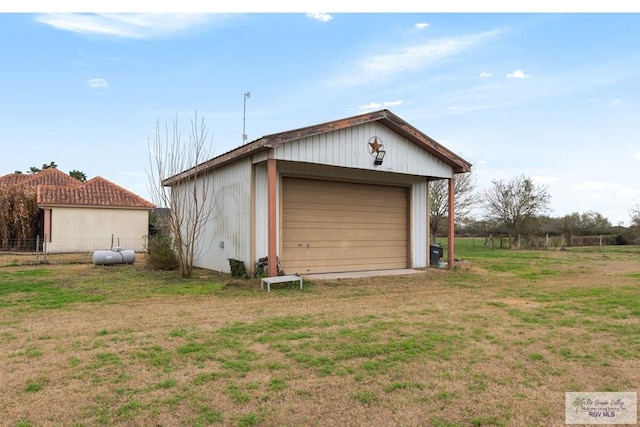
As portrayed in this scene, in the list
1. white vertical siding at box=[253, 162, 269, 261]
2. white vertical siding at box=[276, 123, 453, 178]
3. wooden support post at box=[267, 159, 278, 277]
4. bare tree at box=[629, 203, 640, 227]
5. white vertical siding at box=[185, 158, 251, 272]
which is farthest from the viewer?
bare tree at box=[629, 203, 640, 227]

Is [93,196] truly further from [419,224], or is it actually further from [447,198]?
[447,198]

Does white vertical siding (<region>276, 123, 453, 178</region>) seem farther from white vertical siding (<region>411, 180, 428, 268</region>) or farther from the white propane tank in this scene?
the white propane tank

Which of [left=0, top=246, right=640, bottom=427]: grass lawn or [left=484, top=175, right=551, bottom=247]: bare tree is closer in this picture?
[left=0, top=246, right=640, bottom=427]: grass lawn

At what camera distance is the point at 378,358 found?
3875 millimetres

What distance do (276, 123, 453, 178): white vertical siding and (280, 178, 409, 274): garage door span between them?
1.12 m

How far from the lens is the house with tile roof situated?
1886cm

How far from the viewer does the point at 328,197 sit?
10625 millimetres

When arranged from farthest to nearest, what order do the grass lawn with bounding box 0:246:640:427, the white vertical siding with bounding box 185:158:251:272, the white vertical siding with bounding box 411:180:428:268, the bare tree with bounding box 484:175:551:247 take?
the bare tree with bounding box 484:175:551:247 → the white vertical siding with bounding box 411:180:428:268 → the white vertical siding with bounding box 185:158:251:272 → the grass lawn with bounding box 0:246:640:427

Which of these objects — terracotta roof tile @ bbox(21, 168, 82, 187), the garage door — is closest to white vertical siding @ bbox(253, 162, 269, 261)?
the garage door

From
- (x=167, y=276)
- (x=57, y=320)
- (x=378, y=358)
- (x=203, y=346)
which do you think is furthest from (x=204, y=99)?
(x=378, y=358)

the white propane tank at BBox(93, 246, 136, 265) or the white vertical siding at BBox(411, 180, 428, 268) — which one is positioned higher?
the white vertical siding at BBox(411, 180, 428, 268)

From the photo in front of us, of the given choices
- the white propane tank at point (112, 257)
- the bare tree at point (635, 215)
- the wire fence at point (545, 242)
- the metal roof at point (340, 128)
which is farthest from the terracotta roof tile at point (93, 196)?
the bare tree at point (635, 215)

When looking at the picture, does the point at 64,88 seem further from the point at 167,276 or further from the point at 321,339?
the point at 321,339

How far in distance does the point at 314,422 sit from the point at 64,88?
576 inches
